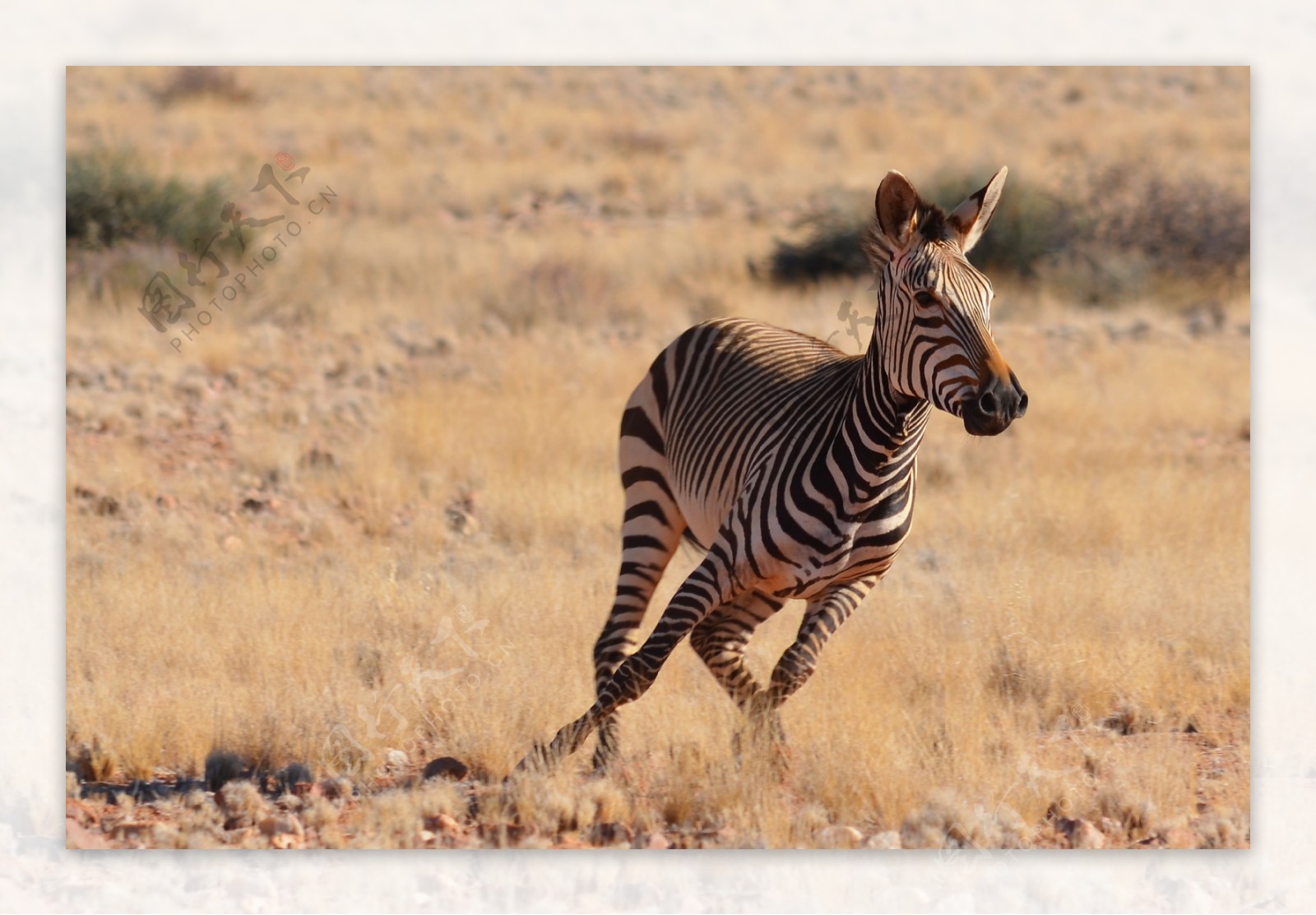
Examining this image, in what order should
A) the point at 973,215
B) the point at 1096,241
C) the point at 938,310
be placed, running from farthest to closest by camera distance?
1. the point at 1096,241
2. the point at 973,215
3. the point at 938,310

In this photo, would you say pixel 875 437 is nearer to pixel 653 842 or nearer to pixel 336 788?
pixel 653 842

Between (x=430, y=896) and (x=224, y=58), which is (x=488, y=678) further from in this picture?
(x=224, y=58)

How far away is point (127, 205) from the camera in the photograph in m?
14.0

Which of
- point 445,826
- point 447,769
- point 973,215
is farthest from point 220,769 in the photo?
point 973,215

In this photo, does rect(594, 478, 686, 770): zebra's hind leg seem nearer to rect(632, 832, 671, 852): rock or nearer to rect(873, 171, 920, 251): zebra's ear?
rect(632, 832, 671, 852): rock

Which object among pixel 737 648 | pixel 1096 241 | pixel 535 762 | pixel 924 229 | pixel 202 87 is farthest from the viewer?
pixel 202 87

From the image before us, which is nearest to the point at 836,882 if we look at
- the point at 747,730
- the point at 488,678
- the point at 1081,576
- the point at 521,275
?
the point at 747,730

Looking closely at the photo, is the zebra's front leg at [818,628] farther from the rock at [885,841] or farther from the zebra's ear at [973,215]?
the zebra's ear at [973,215]

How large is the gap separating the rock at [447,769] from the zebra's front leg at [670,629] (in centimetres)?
75

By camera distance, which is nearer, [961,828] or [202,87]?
[961,828]

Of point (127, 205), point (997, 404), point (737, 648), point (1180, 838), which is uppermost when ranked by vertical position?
point (127, 205)

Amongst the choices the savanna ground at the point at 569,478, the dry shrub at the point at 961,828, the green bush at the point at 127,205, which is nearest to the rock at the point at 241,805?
the savanna ground at the point at 569,478

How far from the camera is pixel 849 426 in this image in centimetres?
534

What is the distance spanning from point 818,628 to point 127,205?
1074cm
